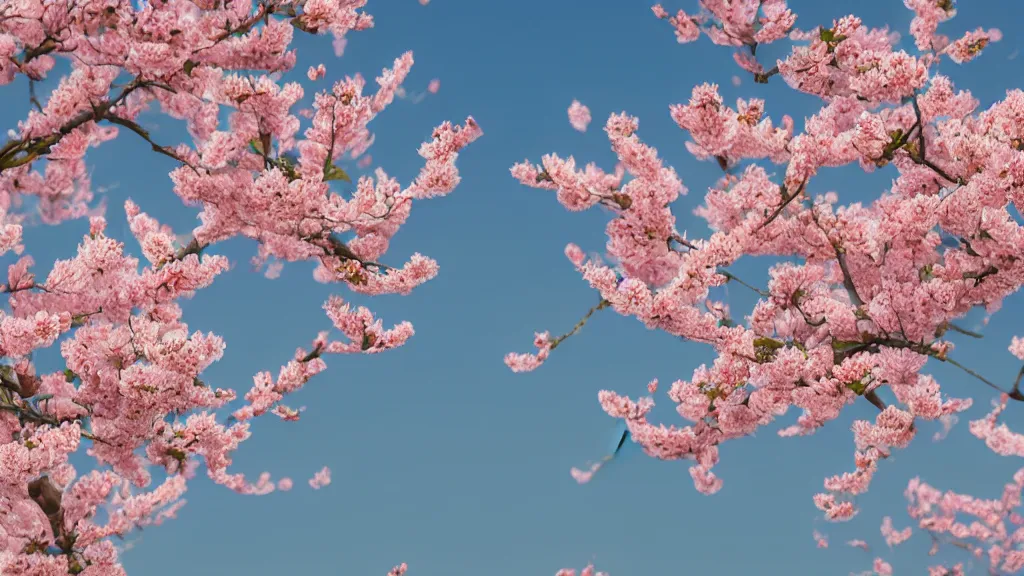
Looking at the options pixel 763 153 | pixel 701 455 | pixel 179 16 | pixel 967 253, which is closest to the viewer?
pixel 179 16

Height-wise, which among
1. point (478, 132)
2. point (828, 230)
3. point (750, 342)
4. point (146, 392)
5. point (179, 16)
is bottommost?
point (146, 392)

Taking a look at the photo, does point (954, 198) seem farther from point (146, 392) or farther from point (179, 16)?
point (146, 392)

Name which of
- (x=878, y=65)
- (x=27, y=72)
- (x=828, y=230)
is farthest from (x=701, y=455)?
(x=27, y=72)

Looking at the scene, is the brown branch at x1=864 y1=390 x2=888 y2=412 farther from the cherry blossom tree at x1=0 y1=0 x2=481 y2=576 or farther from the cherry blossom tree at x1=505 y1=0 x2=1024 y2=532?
the cherry blossom tree at x1=0 y1=0 x2=481 y2=576

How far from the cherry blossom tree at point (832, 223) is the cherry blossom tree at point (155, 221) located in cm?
227

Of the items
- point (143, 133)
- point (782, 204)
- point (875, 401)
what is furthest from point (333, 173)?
point (875, 401)

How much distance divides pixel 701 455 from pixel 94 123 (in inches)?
330

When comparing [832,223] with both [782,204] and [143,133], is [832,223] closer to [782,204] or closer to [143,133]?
[782,204]

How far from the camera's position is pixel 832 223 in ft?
26.8

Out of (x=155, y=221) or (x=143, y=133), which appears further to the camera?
(x=155, y=221)

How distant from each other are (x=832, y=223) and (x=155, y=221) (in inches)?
293

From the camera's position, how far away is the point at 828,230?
816 cm

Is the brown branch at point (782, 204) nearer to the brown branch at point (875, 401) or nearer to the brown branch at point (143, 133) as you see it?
the brown branch at point (875, 401)

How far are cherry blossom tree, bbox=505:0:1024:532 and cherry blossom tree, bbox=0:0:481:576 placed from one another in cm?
227
